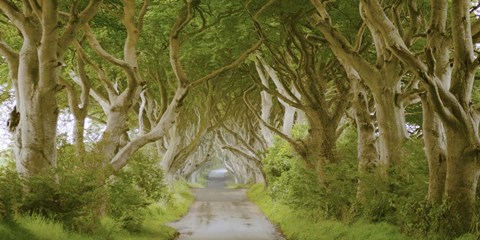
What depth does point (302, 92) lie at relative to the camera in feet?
60.7

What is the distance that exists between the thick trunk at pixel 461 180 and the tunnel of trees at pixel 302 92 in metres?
0.02

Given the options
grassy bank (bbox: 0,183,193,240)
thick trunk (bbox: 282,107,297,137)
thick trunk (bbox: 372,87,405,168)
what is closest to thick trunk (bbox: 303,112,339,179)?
thick trunk (bbox: 372,87,405,168)

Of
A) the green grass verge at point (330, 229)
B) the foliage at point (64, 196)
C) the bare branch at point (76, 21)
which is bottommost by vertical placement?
the green grass verge at point (330, 229)

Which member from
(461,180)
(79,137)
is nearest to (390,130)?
(461,180)

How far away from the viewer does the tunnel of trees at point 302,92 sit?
408 inches

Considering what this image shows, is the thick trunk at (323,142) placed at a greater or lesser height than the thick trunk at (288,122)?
lesser

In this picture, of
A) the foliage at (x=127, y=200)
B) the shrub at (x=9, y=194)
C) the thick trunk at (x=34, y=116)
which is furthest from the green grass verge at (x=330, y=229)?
the shrub at (x=9, y=194)

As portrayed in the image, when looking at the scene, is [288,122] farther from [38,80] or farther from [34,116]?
[34,116]

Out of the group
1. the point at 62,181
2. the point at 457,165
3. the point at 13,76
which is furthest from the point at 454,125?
the point at 13,76

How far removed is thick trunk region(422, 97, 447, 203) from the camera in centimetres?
1106

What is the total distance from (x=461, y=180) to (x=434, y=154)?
119 cm

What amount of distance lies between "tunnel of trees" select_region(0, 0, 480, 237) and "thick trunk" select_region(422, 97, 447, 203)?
3 centimetres

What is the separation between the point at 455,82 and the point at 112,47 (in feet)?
41.1

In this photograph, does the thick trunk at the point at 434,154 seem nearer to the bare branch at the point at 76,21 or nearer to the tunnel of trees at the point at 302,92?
the tunnel of trees at the point at 302,92
